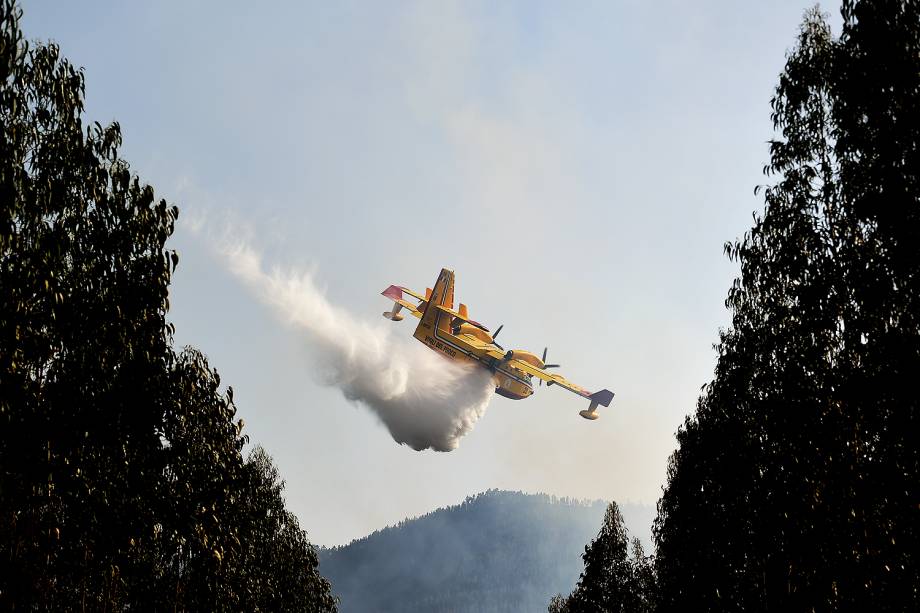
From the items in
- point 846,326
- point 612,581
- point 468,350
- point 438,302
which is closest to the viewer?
point 846,326

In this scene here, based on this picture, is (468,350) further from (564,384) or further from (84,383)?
(84,383)

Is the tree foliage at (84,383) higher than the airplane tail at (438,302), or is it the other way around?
the airplane tail at (438,302)

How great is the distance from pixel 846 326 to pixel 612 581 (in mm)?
25257

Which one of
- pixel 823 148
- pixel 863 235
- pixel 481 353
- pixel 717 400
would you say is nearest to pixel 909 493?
pixel 863 235

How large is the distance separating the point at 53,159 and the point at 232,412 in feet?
27.5

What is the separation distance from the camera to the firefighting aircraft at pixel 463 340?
77750mm

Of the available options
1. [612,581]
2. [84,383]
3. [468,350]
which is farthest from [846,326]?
[468,350]

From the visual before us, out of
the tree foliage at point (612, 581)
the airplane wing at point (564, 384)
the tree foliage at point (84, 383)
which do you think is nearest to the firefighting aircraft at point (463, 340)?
the airplane wing at point (564, 384)

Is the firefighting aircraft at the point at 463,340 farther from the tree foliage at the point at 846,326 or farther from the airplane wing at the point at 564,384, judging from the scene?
the tree foliage at the point at 846,326

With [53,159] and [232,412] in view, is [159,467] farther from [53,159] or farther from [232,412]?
[53,159]

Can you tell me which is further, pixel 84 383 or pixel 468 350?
pixel 468 350

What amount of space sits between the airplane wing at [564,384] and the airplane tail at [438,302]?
5.54m

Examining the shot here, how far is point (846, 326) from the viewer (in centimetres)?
1766

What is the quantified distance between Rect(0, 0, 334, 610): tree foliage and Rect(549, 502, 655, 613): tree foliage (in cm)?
2059
